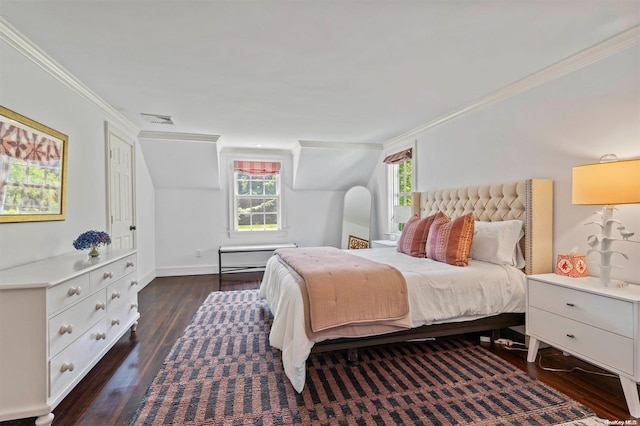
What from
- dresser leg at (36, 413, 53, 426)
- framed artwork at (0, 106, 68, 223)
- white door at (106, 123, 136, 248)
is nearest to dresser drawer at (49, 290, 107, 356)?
dresser leg at (36, 413, 53, 426)

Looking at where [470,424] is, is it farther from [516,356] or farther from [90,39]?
[90,39]

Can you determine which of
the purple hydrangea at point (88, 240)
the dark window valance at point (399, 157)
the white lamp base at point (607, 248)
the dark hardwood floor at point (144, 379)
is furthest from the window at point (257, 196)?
the white lamp base at point (607, 248)

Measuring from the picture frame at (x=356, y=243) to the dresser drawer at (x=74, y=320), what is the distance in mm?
4018

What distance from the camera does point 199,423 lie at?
65.8 inches

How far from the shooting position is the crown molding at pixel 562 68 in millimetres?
2066

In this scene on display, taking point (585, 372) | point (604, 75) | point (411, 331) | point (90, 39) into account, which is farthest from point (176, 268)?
point (604, 75)

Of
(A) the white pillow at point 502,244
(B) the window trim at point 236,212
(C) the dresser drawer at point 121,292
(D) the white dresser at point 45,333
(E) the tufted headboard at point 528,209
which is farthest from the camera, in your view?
(B) the window trim at point 236,212

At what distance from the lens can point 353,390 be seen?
199cm

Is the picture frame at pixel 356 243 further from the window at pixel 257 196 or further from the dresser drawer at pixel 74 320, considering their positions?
the dresser drawer at pixel 74 320

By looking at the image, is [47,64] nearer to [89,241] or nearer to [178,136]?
[89,241]

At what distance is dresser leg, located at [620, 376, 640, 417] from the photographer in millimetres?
1713

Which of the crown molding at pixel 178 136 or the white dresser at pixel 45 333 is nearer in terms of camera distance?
the white dresser at pixel 45 333

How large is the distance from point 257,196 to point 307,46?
13.3ft

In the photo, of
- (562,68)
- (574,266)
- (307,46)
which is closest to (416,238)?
(574,266)
